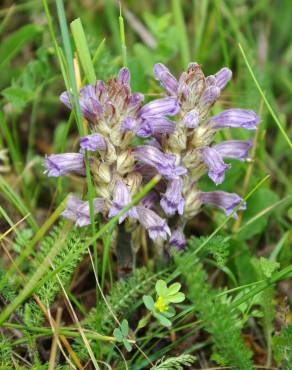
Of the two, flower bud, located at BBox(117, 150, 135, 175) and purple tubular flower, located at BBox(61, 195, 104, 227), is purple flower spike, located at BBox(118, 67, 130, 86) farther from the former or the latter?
purple tubular flower, located at BBox(61, 195, 104, 227)

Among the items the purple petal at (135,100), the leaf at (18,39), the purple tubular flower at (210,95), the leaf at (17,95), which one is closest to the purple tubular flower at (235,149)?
the purple tubular flower at (210,95)

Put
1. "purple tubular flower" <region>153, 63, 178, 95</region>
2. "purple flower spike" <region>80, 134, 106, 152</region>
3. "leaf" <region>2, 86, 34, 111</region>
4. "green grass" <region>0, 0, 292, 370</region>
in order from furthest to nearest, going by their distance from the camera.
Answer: "leaf" <region>2, 86, 34, 111</region>, "purple tubular flower" <region>153, 63, 178, 95</region>, "green grass" <region>0, 0, 292, 370</region>, "purple flower spike" <region>80, 134, 106, 152</region>

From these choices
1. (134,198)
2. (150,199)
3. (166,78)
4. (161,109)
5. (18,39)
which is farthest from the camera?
(18,39)

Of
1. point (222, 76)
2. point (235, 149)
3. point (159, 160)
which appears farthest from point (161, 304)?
point (222, 76)

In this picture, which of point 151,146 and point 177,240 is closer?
point 151,146

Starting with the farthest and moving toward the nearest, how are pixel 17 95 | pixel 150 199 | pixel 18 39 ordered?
pixel 18 39 → pixel 17 95 → pixel 150 199

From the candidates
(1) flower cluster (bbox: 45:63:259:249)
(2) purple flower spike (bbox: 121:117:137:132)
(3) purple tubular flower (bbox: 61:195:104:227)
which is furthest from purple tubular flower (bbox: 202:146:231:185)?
(3) purple tubular flower (bbox: 61:195:104:227)

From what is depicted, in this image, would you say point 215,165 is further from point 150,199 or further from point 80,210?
point 80,210
